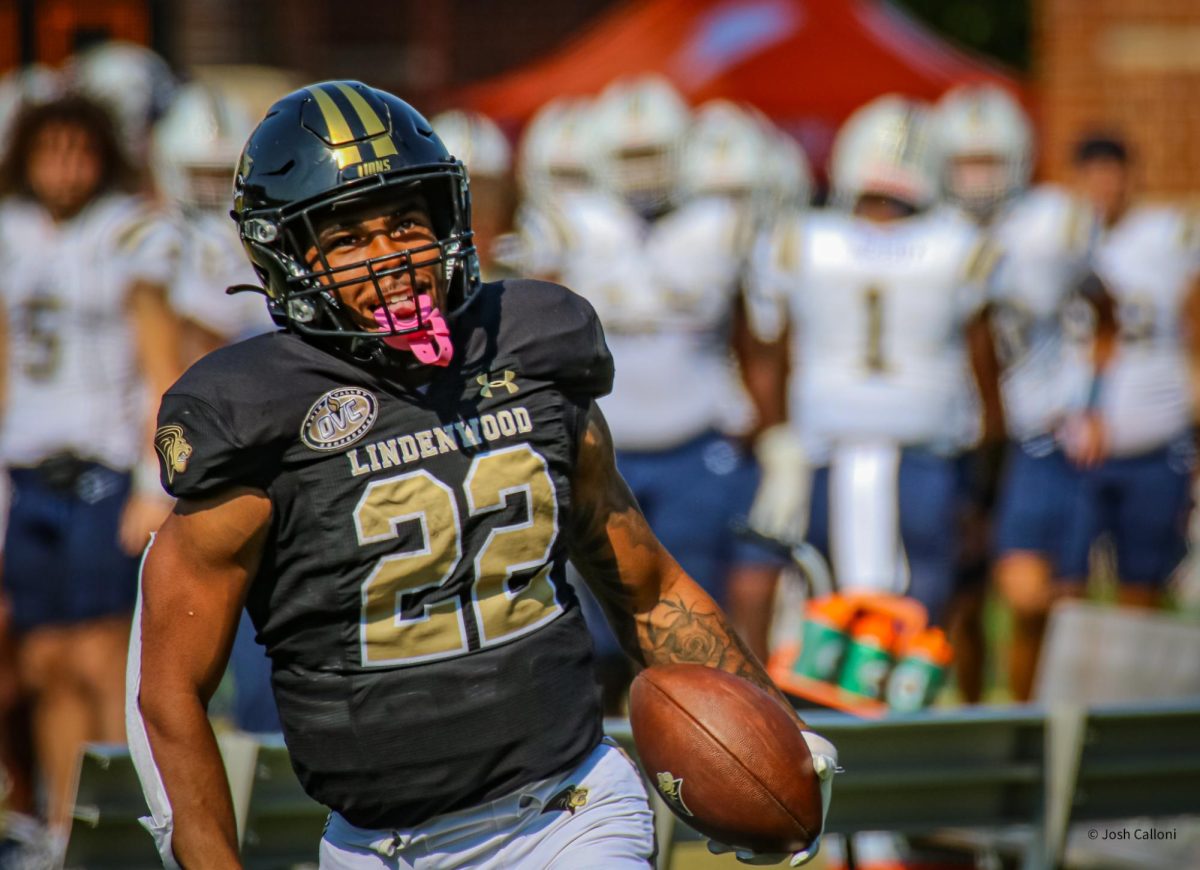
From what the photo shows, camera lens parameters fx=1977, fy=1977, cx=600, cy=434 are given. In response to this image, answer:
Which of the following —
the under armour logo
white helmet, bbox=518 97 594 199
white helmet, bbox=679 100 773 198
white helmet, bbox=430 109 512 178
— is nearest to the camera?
the under armour logo

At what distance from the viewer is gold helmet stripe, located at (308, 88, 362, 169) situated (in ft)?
9.58

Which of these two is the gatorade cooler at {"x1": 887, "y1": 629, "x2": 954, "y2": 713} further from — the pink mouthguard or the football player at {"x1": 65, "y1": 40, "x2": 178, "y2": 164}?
the football player at {"x1": 65, "y1": 40, "x2": 178, "y2": 164}

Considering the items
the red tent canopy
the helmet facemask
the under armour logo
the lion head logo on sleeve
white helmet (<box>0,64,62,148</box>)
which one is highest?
the helmet facemask

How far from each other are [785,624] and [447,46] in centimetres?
1206

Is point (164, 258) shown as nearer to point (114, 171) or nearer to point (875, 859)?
point (114, 171)

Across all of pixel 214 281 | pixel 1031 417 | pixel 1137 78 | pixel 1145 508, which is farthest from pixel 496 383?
pixel 1137 78

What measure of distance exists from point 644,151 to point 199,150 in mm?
1710

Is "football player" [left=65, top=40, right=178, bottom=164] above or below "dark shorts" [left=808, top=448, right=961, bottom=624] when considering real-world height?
above

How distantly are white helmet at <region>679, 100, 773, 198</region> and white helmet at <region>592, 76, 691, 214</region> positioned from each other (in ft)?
0.20

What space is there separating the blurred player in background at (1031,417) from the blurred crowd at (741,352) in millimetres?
14

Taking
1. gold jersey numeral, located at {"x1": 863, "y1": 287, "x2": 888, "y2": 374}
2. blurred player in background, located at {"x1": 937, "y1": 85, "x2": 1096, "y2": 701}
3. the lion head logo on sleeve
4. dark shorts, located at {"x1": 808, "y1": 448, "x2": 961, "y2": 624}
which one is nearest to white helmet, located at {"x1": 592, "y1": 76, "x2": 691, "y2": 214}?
gold jersey numeral, located at {"x1": 863, "y1": 287, "x2": 888, "y2": 374}

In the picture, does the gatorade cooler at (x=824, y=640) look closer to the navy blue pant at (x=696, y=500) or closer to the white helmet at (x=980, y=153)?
the navy blue pant at (x=696, y=500)

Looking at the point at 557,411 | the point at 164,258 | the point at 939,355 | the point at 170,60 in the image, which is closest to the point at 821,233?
the point at 939,355

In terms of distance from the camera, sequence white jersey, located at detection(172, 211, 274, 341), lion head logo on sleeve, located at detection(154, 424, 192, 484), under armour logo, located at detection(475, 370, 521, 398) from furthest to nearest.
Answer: white jersey, located at detection(172, 211, 274, 341)
under armour logo, located at detection(475, 370, 521, 398)
lion head logo on sleeve, located at detection(154, 424, 192, 484)
